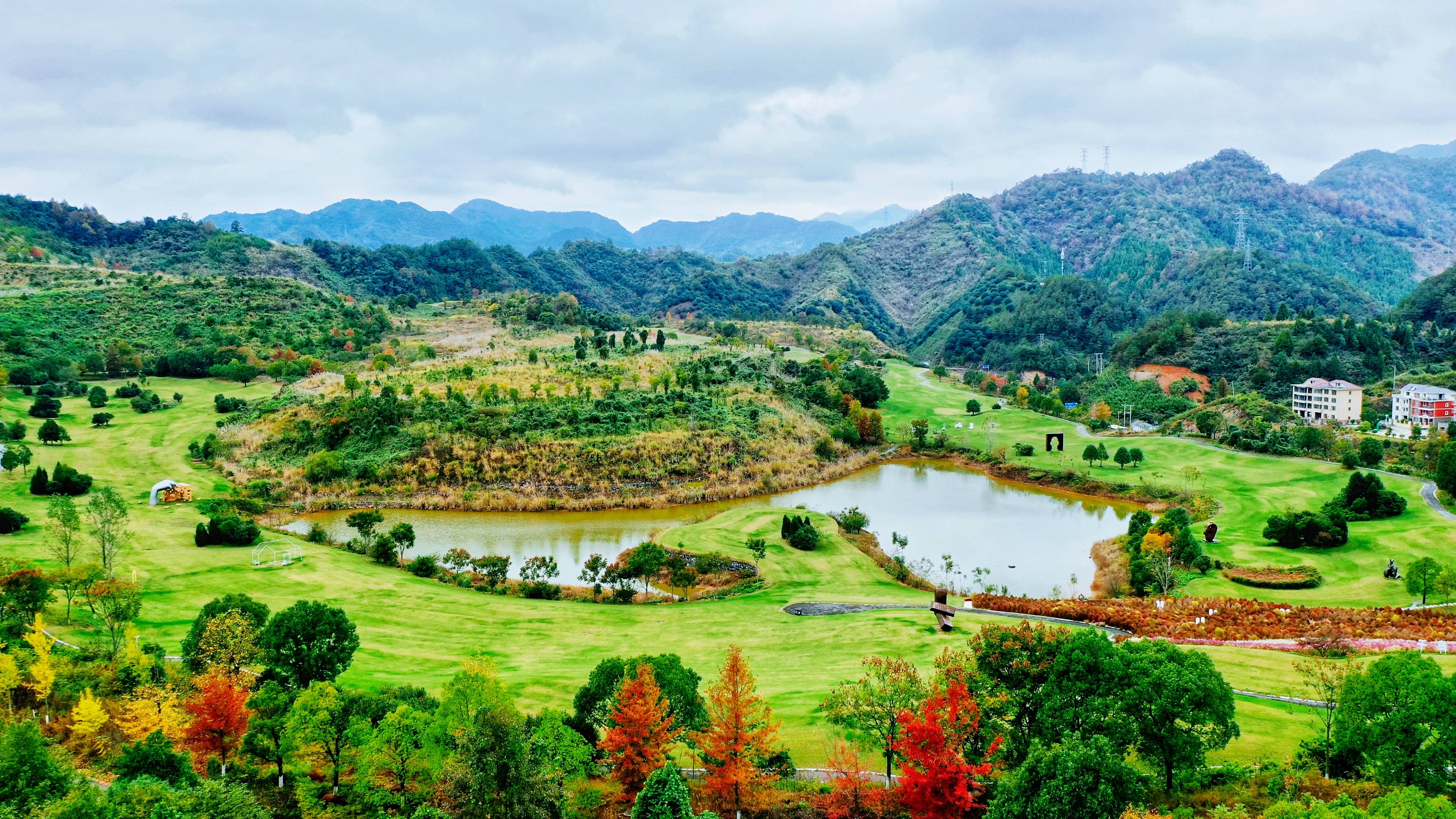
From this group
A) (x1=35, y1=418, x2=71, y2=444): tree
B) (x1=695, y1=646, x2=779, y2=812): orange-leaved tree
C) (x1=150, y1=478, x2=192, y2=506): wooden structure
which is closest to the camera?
(x1=695, y1=646, x2=779, y2=812): orange-leaved tree

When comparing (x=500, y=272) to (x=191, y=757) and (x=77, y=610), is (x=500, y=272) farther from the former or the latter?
(x=191, y=757)

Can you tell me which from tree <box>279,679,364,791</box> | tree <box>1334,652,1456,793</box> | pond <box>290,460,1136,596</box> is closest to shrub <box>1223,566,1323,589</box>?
pond <box>290,460,1136,596</box>

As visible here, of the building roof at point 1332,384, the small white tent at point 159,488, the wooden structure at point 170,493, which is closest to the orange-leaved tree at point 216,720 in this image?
the small white tent at point 159,488

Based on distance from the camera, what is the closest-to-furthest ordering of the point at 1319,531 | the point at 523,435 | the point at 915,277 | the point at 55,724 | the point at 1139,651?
the point at 1139,651 → the point at 55,724 → the point at 1319,531 → the point at 523,435 → the point at 915,277

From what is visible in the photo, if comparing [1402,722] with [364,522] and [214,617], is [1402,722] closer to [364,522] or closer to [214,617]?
[214,617]

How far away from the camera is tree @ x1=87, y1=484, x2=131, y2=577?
86.1ft

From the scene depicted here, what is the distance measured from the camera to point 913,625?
26062mm

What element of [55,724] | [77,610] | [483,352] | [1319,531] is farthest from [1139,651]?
[483,352]

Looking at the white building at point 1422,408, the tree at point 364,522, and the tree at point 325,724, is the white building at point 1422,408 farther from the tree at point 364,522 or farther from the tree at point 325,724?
the tree at point 325,724

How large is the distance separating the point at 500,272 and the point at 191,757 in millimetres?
146702

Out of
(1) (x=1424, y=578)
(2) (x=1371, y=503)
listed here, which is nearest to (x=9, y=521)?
(1) (x=1424, y=578)

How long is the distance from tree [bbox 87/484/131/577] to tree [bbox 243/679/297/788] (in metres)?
12.6

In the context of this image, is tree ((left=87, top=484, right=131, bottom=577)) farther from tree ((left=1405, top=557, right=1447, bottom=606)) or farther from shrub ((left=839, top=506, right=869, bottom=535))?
tree ((left=1405, top=557, right=1447, bottom=606))

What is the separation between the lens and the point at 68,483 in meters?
39.5
